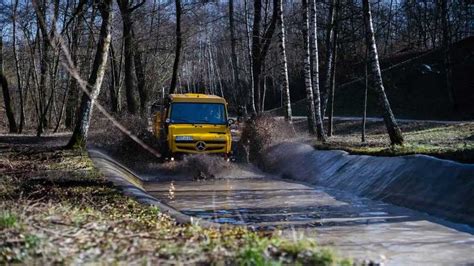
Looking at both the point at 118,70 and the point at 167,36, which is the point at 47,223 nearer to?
the point at 167,36

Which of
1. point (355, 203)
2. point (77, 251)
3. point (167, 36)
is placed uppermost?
point (167, 36)

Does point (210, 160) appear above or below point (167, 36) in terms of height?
below

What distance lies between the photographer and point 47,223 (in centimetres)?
626

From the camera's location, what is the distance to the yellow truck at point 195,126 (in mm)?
21500

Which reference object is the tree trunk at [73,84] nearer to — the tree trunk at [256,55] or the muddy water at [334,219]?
the tree trunk at [256,55]

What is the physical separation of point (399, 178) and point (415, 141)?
1046 centimetres

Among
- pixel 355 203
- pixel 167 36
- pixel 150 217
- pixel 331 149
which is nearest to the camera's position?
pixel 150 217

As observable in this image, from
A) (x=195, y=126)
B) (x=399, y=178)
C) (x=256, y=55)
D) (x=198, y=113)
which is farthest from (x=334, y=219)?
(x=256, y=55)

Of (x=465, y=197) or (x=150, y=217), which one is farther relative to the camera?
(x=465, y=197)

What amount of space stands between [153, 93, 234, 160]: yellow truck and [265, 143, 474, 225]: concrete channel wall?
9.25 ft

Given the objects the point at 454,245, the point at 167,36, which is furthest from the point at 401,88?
the point at 454,245

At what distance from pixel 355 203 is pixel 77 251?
10315 mm

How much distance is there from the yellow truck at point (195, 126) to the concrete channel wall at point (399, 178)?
2821mm

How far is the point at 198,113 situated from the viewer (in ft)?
74.0
